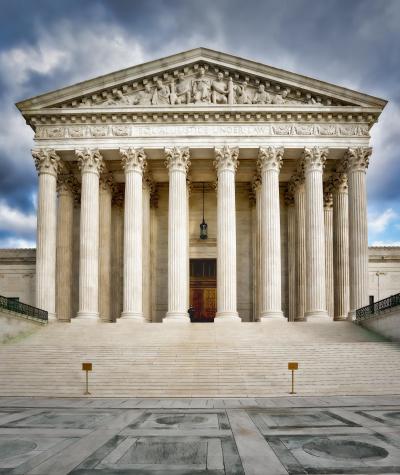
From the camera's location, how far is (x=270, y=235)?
126 ft

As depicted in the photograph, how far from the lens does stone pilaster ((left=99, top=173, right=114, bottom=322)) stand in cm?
4272

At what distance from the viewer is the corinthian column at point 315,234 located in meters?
37.6

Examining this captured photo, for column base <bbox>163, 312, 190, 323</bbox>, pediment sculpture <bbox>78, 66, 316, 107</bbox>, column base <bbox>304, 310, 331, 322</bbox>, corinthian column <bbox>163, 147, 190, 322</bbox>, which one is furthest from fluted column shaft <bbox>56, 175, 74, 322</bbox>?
column base <bbox>304, 310, 331, 322</bbox>

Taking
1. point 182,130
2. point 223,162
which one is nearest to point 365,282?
point 223,162

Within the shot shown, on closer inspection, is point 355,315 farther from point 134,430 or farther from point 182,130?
point 134,430

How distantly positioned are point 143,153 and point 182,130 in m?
3.49

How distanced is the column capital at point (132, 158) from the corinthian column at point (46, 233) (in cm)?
538

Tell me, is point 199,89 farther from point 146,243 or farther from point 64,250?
point 64,250

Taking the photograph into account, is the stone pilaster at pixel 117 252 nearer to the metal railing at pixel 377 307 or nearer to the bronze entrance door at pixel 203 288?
the bronze entrance door at pixel 203 288

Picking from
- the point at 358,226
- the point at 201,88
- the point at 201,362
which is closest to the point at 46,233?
the point at 201,88

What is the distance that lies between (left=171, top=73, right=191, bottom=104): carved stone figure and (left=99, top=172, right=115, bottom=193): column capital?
9041mm

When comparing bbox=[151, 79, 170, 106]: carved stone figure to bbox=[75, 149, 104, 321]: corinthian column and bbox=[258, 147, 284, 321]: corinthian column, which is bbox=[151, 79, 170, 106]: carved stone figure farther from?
bbox=[258, 147, 284, 321]: corinthian column

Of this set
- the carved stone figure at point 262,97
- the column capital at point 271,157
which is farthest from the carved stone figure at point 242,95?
the column capital at point 271,157

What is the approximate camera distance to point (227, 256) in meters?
38.0
